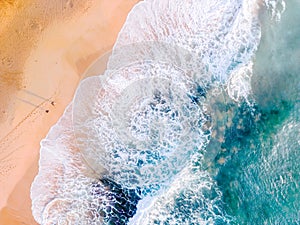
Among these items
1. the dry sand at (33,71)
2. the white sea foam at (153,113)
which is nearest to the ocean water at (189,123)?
the white sea foam at (153,113)

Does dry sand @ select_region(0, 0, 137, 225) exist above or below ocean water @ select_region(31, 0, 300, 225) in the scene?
above

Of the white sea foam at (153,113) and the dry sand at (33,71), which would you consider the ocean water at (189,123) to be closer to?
the white sea foam at (153,113)

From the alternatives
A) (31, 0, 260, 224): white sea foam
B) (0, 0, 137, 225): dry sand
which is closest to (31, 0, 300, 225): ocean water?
(31, 0, 260, 224): white sea foam

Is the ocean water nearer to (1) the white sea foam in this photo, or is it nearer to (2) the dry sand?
(1) the white sea foam

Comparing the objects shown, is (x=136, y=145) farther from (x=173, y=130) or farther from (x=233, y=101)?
(x=233, y=101)

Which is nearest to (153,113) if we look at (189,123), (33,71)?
(189,123)


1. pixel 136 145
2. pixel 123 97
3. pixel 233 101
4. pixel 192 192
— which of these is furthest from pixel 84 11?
pixel 192 192

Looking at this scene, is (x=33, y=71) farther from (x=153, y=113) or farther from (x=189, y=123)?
(x=189, y=123)
